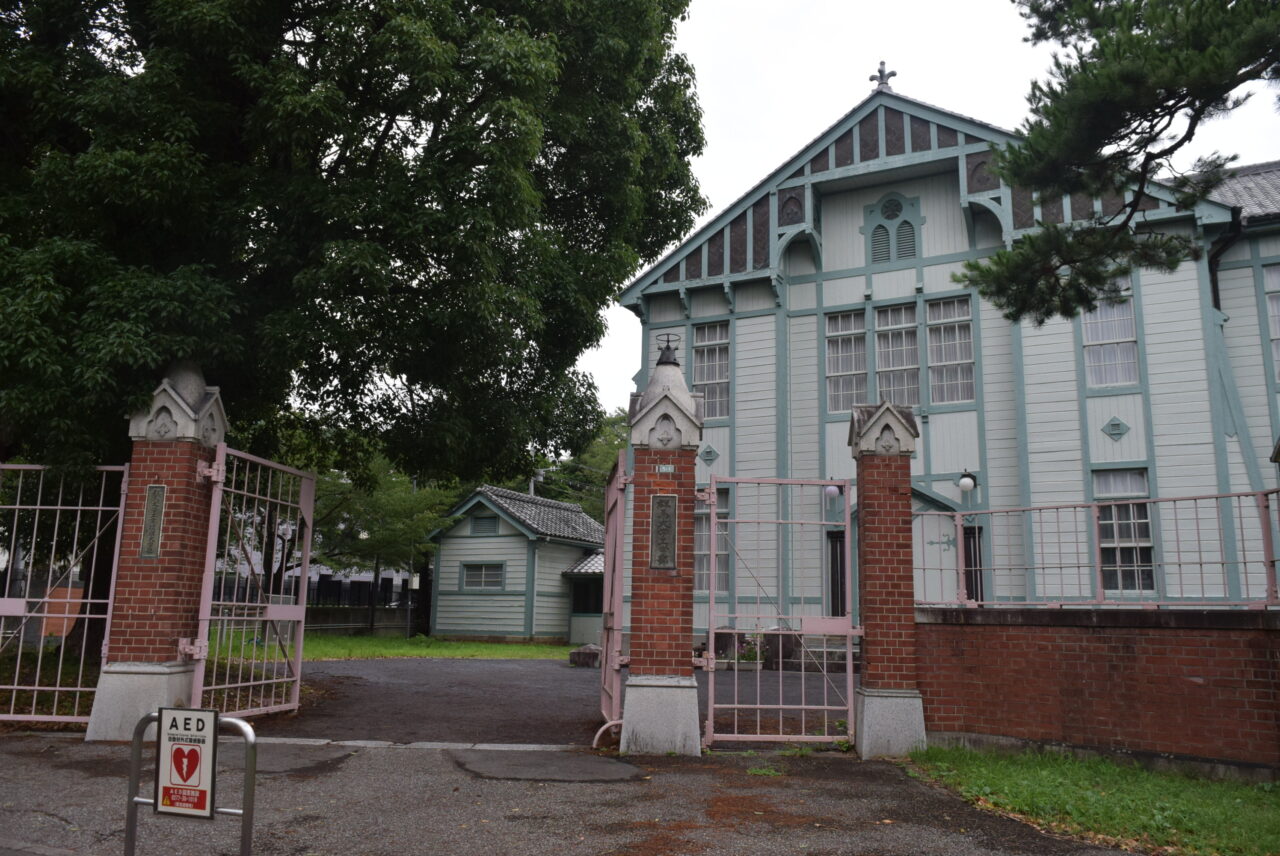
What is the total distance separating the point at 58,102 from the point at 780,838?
9741 mm

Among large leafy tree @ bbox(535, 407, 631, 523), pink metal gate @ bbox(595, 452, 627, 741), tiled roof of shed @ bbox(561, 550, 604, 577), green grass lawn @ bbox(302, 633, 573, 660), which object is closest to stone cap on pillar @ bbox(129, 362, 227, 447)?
pink metal gate @ bbox(595, 452, 627, 741)

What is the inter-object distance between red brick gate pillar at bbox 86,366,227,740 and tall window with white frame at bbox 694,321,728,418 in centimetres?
1174

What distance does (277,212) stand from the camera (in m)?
10.1

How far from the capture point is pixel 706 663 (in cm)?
874

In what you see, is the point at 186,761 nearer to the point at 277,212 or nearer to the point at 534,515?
the point at 277,212

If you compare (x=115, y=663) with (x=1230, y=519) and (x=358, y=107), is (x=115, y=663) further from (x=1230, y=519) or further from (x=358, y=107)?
(x=1230, y=519)

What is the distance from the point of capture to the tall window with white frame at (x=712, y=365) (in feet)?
64.2

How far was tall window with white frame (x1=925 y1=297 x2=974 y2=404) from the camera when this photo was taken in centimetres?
1775

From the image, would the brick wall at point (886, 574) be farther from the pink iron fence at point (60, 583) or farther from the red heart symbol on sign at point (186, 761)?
the pink iron fence at point (60, 583)

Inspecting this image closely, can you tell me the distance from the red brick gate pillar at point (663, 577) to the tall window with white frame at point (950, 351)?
1020 cm

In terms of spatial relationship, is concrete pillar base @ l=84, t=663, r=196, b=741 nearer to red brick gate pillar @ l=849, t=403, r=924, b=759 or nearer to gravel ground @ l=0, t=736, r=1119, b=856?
gravel ground @ l=0, t=736, r=1119, b=856

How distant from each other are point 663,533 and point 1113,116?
16.5 ft

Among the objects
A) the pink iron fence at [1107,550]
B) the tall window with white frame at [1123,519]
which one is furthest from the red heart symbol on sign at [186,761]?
the tall window with white frame at [1123,519]

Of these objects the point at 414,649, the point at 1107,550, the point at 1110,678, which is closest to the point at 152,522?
the point at 1110,678
